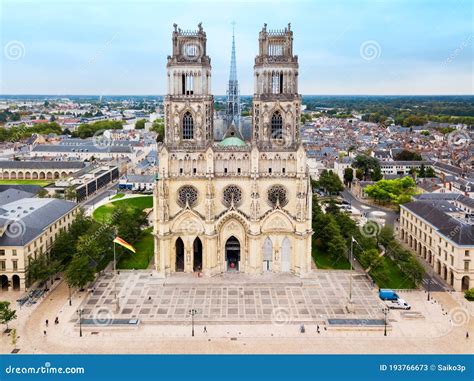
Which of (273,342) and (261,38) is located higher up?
(261,38)

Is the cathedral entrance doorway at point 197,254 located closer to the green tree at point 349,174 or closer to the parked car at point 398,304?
the parked car at point 398,304

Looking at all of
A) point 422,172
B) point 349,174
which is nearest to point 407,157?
point 422,172

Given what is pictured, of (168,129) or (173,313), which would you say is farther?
(168,129)

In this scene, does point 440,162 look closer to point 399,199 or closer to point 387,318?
point 399,199

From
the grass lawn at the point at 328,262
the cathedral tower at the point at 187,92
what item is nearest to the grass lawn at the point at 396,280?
the grass lawn at the point at 328,262

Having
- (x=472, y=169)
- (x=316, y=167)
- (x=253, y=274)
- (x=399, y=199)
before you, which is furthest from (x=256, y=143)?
(x=472, y=169)
